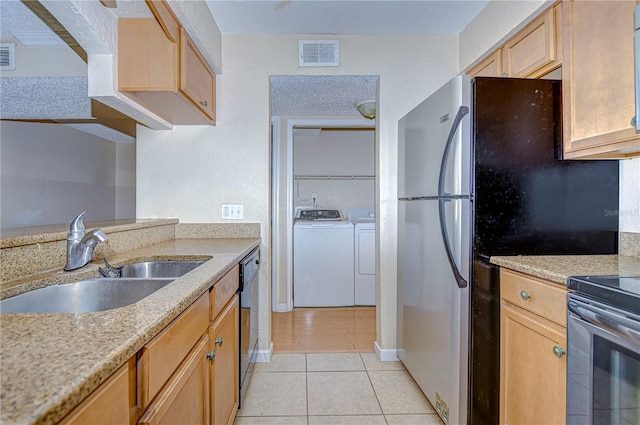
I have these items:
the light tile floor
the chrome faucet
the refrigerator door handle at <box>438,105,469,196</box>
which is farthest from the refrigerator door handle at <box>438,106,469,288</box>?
the chrome faucet

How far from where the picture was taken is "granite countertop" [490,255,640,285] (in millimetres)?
1162

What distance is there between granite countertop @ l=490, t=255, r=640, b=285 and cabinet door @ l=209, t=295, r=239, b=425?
4.04ft

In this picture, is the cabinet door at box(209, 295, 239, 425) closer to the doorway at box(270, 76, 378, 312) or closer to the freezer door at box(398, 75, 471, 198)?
the freezer door at box(398, 75, 471, 198)

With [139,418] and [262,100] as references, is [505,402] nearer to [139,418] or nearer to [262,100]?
[139,418]

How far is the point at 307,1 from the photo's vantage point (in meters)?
1.94

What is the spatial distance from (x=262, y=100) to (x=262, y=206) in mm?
771

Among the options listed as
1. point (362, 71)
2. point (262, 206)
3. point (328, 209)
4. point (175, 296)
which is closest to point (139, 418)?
point (175, 296)

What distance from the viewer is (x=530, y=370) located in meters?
1.27

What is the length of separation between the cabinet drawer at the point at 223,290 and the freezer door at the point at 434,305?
104 cm

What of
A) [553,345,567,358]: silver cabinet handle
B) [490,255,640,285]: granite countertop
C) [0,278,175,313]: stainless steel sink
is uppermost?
[490,255,640,285]: granite countertop

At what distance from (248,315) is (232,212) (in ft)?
2.54

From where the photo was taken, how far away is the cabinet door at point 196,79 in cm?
169

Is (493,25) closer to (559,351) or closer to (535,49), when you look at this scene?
(535,49)

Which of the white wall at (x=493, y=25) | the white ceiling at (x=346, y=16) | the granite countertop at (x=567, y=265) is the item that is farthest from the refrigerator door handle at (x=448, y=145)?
the white ceiling at (x=346, y=16)
